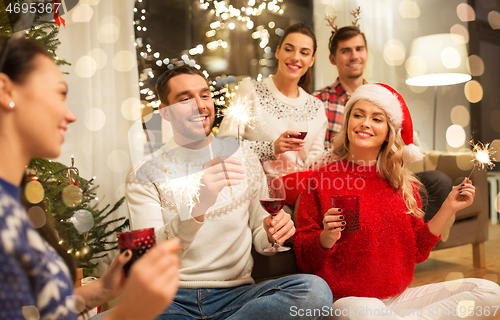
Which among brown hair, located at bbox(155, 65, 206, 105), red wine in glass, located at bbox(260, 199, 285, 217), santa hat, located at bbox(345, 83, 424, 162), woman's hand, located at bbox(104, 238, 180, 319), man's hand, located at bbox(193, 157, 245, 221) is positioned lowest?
red wine in glass, located at bbox(260, 199, 285, 217)

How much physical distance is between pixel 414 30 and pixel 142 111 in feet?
12.4

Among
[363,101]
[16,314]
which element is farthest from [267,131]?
[16,314]

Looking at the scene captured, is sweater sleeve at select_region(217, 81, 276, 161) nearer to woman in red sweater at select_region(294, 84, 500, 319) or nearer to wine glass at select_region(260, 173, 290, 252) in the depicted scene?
woman in red sweater at select_region(294, 84, 500, 319)

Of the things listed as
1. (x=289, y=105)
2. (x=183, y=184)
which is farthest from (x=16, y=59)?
(x=289, y=105)

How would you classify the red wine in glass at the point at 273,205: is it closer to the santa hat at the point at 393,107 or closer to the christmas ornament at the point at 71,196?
the christmas ornament at the point at 71,196

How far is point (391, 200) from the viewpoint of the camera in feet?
4.24

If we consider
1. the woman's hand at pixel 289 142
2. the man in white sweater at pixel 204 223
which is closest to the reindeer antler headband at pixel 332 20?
the woman's hand at pixel 289 142

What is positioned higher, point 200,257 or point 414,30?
point 414,30

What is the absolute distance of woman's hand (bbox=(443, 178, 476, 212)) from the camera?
1133mm

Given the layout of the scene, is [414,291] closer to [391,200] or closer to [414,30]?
[391,200]

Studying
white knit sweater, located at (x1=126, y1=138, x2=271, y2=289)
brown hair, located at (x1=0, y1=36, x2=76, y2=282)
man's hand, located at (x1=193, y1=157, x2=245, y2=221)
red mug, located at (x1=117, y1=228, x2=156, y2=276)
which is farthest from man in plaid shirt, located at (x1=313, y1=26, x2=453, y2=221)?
brown hair, located at (x1=0, y1=36, x2=76, y2=282)

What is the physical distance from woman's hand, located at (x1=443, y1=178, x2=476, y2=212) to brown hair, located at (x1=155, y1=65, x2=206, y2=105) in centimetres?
91

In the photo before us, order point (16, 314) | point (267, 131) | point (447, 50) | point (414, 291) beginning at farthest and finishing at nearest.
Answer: point (447, 50)
point (267, 131)
point (414, 291)
point (16, 314)

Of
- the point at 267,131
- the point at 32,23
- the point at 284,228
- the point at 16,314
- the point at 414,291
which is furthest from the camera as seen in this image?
the point at 267,131
